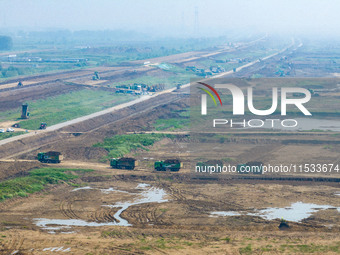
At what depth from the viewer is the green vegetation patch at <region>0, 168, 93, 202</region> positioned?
63.5m

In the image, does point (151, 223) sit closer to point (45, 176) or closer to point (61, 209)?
point (61, 209)

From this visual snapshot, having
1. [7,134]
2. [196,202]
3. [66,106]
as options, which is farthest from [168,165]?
[66,106]

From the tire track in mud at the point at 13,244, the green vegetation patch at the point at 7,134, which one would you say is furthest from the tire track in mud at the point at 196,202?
the green vegetation patch at the point at 7,134

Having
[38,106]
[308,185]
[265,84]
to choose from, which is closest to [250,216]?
[308,185]

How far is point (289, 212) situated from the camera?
58688 mm

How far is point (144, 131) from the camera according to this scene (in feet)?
344

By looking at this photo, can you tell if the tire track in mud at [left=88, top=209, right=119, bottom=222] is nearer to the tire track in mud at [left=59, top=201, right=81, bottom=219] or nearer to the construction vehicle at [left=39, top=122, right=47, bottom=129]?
the tire track in mud at [left=59, top=201, right=81, bottom=219]

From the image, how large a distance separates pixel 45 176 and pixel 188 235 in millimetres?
25794

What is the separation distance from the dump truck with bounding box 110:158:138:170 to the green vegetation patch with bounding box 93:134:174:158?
22.2ft

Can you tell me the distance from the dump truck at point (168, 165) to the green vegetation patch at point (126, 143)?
10.4m

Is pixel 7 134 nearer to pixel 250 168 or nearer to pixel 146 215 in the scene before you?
pixel 250 168

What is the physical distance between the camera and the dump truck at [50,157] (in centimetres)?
7862

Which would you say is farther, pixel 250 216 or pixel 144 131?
pixel 144 131

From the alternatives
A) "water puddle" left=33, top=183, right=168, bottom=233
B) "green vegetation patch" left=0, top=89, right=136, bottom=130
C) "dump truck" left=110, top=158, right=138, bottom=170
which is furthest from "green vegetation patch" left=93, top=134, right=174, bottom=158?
"water puddle" left=33, top=183, right=168, bottom=233
